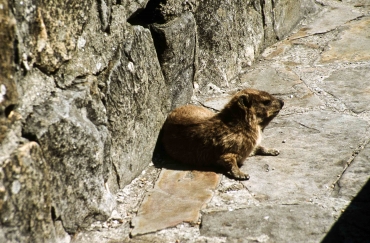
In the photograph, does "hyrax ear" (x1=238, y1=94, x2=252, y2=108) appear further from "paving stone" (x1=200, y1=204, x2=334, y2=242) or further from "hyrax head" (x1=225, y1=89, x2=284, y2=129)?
"paving stone" (x1=200, y1=204, x2=334, y2=242)

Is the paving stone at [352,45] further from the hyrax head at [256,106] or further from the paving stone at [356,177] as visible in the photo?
the paving stone at [356,177]

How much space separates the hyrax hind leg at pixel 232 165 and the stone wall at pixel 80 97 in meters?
0.69

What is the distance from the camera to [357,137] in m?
4.96

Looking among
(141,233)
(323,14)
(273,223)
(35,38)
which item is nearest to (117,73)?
(35,38)

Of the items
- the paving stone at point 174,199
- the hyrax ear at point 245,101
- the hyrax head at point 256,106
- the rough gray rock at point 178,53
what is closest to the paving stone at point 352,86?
the hyrax head at point 256,106

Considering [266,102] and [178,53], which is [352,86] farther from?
[178,53]

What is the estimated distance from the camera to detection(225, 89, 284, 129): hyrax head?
17.0ft

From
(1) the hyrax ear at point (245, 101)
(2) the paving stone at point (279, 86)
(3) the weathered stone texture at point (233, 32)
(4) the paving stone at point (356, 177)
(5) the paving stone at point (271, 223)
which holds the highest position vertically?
(3) the weathered stone texture at point (233, 32)

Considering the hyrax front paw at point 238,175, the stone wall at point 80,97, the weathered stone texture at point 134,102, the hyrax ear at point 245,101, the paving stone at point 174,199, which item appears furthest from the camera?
the hyrax ear at point 245,101

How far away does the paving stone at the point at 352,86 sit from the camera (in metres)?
5.62

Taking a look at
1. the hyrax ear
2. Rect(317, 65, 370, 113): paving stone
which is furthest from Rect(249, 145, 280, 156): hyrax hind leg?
Rect(317, 65, 370, 113): paving stone

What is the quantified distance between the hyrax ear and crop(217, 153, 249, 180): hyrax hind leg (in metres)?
0.55

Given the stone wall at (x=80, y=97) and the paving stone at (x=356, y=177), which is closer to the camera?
the stone wall at (x=80, y=97)

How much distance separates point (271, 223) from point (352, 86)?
273 cm
